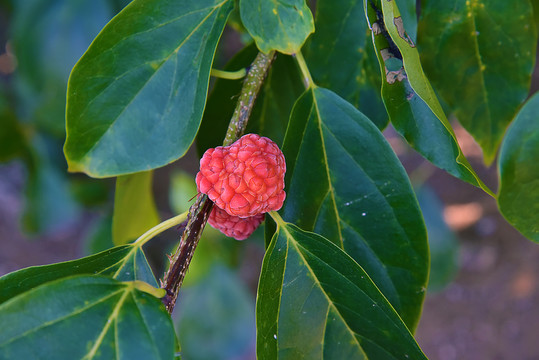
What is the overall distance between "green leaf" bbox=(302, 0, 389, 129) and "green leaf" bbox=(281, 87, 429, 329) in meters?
0.11

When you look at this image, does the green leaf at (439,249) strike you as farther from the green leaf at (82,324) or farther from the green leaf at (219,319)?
the green leaf at (82,324)

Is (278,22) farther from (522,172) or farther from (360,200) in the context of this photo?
(522,172)

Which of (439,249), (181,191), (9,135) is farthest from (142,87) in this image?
(439,249)

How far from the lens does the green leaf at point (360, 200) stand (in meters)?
0.57

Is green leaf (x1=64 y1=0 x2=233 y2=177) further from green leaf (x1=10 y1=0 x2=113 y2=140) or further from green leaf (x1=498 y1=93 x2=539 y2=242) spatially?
green leaf (x1=10 y1=0 x2=113 y2=140)

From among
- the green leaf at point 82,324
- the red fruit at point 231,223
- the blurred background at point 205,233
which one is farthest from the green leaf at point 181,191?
the green leaf at point 82,324

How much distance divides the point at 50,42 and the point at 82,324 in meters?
0.84

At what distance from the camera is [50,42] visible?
1138mm

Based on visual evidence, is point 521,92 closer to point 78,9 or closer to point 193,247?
point 193,247

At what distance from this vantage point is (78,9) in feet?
3.63

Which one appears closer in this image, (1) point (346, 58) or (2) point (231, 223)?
(2) point (231, 223)

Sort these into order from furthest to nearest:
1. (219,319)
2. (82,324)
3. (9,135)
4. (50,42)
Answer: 1. (219,319)
2. (9,135)
3. (50,42)
4. (82,324)

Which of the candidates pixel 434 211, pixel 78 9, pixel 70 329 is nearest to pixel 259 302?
pixel 70 329

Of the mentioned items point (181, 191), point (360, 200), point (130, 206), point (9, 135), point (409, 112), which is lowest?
point (181, 191)
